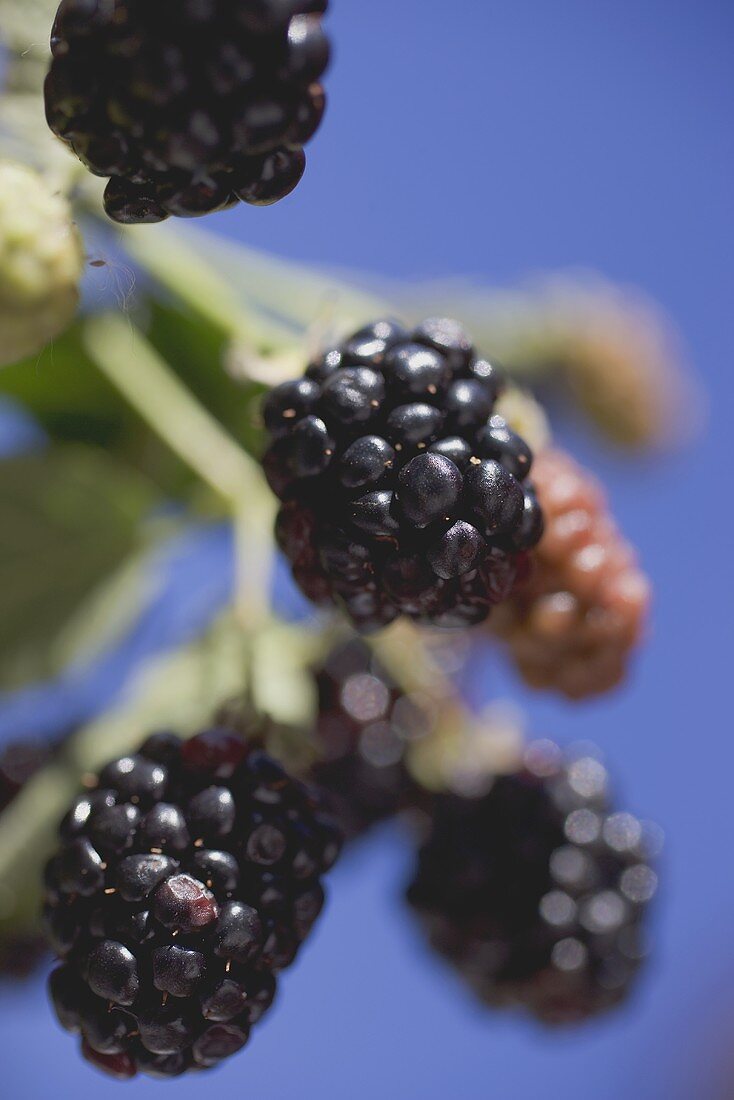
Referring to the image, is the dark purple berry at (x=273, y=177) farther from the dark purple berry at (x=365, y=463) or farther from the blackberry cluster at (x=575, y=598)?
the blackberry cluster at (x=575, y=598)

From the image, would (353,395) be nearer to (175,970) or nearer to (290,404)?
(290,404)

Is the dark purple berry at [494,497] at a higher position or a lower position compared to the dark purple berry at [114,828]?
higher

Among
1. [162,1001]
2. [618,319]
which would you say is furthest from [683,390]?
[162,1001]

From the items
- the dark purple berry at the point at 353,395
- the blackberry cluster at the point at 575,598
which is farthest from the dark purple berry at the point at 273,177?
the blackberry cluster at the point at 575,598

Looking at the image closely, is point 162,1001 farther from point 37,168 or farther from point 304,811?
point 37,168

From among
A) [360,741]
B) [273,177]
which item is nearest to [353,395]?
[273,177]

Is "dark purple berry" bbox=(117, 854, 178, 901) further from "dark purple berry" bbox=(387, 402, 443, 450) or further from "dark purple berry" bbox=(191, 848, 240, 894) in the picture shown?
"dark purple berry" bbox=(387, 402, 443, 450)
